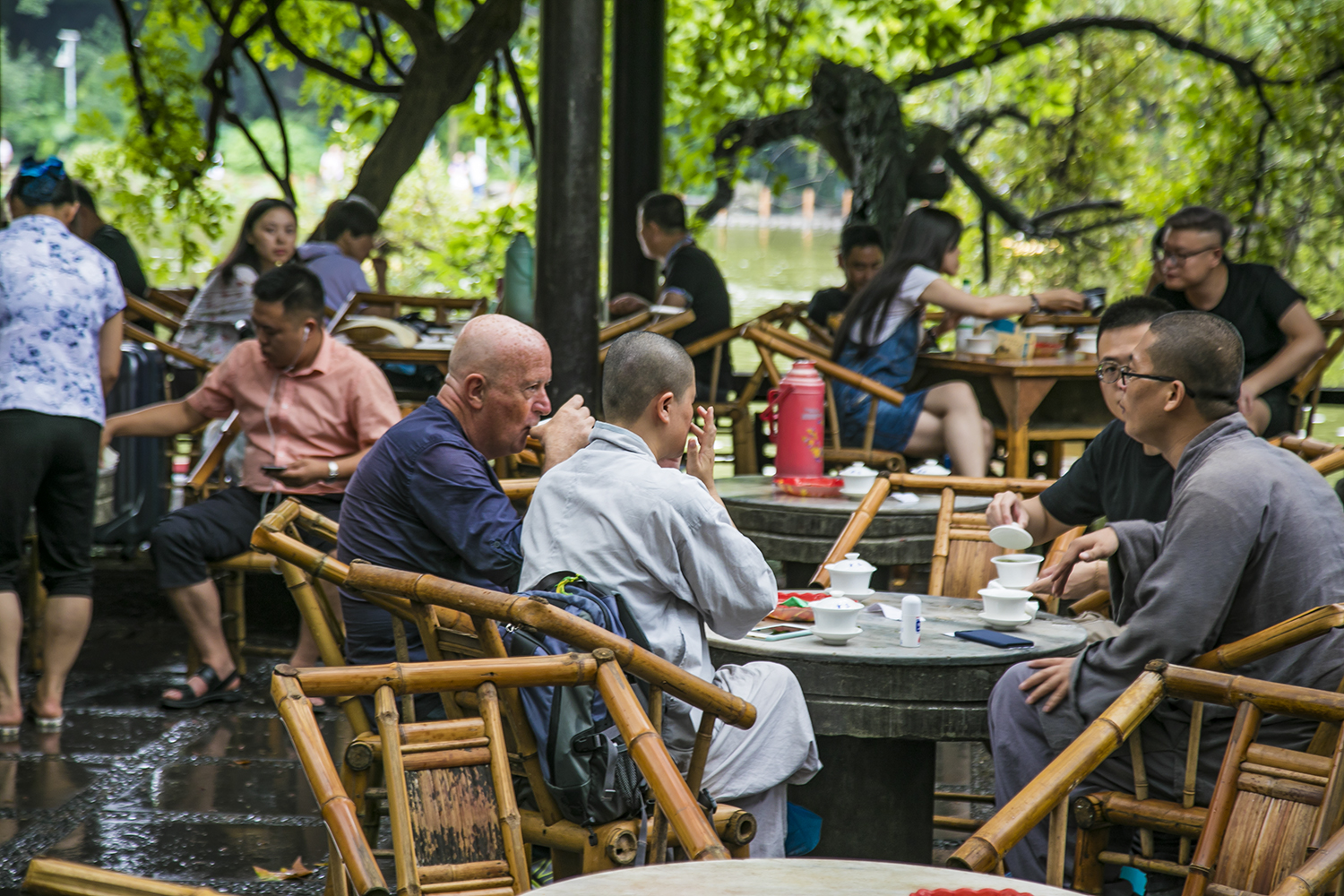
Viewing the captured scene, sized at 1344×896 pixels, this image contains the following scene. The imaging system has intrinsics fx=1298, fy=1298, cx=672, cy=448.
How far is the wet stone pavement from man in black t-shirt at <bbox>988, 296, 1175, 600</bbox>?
1.88 m

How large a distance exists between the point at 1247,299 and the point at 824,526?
2.21 m

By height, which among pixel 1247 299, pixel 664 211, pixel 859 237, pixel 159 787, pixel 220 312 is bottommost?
pixel 159 787

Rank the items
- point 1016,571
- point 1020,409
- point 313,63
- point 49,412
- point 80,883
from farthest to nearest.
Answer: point 313,63 < point 1020,409 < point 49,412 < point 1016,571 < point 80,883

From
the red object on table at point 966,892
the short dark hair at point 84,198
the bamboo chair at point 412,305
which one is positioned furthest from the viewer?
the bamboo chair at point 412,305

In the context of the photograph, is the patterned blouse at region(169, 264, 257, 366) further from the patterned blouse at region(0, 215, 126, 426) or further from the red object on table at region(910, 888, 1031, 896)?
the red object on table at region(910, 888, 1031, 896)

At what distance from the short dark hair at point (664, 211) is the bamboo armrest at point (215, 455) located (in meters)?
2.47

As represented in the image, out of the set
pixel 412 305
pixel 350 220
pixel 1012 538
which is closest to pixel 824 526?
pixel 1012 538

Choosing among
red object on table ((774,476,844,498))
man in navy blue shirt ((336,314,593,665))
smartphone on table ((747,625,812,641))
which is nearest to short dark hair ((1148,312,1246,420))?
smartphone on table ((747,625,812,641))

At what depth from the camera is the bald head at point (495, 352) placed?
2736 mm

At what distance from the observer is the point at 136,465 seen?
549 cm

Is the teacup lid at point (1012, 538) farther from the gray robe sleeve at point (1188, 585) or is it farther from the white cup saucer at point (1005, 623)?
the gray robe sleeve at point (1188, 585)

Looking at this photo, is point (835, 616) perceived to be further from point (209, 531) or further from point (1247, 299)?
point (1247, 299)

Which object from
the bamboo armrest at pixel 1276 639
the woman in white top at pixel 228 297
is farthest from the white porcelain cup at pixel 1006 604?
the woman in white top at pixel 228 297

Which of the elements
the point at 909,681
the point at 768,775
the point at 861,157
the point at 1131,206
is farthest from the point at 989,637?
the point at 1131,206
